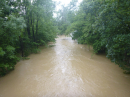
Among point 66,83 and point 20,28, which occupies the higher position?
point 20,28

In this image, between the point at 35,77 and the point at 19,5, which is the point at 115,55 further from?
the point at 19,5

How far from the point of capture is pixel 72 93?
4547 millimetres

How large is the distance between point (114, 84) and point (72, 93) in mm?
2633

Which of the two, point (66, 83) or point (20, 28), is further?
point (20, 28)

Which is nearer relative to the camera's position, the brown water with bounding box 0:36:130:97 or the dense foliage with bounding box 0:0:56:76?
the brown water with bounding box 0:36:130:97

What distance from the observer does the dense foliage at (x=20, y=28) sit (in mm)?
5523

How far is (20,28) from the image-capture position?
20.5ft

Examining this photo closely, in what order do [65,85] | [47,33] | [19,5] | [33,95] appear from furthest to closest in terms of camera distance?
[47,33] < [19,5] < [65,85] < [33,95]

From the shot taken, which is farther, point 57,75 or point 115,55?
point 57,75

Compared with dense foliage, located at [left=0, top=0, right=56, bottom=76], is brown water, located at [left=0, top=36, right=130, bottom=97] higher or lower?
lower

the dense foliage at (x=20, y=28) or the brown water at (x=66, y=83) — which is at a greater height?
the dense foliage at (x=20, y=28)

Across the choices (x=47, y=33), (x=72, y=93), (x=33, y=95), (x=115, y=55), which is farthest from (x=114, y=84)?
(x=47, y=33)

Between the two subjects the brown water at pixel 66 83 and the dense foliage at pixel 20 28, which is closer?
the brown water at pixel 66 83

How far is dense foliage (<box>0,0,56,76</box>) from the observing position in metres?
5.52
